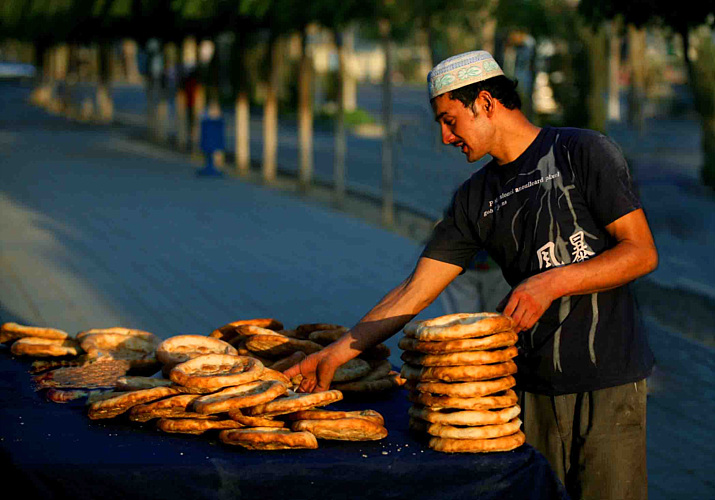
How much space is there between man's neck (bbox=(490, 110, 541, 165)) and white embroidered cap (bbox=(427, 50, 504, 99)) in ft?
0.56

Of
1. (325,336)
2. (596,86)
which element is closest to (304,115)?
(596,86)

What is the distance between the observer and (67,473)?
A: 126 inches

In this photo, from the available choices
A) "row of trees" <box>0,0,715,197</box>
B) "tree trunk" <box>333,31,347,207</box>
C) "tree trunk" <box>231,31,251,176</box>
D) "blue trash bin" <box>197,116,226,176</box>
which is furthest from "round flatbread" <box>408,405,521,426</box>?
"tree trunk" <box>231,31,251,176</box>

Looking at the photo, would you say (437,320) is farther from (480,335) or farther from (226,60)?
(226,60)

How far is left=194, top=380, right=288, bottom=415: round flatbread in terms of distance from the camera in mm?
3516

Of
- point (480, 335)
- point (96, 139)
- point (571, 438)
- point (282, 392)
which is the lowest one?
point (96, 139)

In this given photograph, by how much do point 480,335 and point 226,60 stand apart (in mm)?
47291

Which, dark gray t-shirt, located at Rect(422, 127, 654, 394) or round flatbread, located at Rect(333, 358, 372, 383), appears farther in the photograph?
round flatbread, located at Rect(333, 358, 372, 383)

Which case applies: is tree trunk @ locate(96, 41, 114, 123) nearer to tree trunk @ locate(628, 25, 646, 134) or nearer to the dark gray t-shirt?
tree trunk @ locate(628, 25, 646, 134)

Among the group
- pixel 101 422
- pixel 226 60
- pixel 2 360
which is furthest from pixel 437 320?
pixel 226 60

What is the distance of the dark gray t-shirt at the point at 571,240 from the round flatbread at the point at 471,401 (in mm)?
371

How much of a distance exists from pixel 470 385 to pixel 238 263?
947 centimetres

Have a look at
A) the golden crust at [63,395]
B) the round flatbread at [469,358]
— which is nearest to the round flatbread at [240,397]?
the round flatbread at [469,358]

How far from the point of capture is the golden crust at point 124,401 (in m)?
3.64
